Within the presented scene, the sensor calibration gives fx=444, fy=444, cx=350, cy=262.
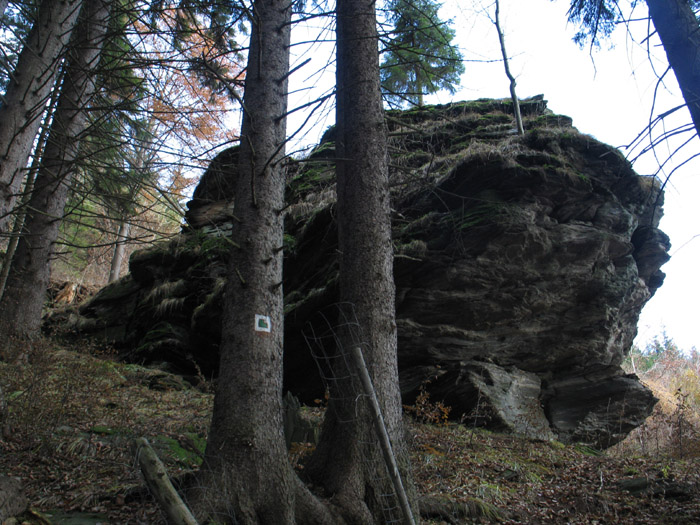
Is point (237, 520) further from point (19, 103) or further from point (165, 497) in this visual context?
point (19, 103)

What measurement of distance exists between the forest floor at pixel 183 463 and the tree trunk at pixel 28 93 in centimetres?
238

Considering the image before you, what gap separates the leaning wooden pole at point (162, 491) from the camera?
2.58 m

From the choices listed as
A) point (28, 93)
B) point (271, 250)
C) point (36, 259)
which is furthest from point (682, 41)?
point (36, 259)

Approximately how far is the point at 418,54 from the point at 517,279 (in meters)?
4.28

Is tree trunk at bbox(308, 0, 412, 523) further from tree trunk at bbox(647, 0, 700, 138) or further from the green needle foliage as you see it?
tree trunk at bbox(647, 0, 700, 138)

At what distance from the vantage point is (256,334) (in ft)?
13.3

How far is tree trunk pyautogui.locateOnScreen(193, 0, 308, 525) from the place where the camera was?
3.45 meters

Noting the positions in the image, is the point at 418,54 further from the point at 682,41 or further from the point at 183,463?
the point at 183,463

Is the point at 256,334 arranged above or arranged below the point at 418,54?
below

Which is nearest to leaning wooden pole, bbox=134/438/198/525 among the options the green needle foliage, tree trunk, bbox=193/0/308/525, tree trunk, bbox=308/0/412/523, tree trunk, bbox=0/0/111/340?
tree trunk, bbox=193/0/308/525

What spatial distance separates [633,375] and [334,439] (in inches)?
298

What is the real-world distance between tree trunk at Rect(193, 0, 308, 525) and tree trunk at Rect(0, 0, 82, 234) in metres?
2.23

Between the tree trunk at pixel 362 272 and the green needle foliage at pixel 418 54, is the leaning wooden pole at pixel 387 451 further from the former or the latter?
the green needle foliage at pixel 418 54

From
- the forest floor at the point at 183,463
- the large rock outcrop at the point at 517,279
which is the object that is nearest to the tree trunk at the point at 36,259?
the forest floor at the point at 183,463
